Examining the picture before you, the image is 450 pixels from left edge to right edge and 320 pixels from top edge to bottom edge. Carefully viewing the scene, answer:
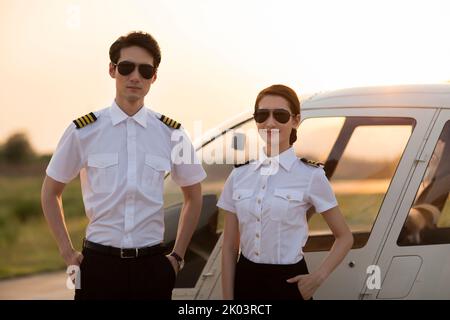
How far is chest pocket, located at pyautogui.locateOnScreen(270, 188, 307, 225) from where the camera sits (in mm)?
4012

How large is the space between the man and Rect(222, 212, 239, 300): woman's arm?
0.27 meters

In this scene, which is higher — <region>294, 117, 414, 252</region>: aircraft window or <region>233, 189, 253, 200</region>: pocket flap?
<region>233, 189, 253, 200</region>: pocket flap

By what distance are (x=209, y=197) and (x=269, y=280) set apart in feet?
5.34

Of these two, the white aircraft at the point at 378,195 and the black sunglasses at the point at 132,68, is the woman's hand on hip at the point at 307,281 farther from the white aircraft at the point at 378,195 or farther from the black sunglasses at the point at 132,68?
the black sunglasses at the point at 132,68

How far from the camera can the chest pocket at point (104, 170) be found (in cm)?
407

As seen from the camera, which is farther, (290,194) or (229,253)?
(229,253)

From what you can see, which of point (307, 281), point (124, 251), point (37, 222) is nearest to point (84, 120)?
point (124, 251)

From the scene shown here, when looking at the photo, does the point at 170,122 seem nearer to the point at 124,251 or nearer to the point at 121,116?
the point at 121,116

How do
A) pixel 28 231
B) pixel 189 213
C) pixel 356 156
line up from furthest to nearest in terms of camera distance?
pixel 28 231 < pixel 356 156 < pixel 189 213

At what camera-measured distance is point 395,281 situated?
481 centimetres

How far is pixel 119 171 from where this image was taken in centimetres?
407

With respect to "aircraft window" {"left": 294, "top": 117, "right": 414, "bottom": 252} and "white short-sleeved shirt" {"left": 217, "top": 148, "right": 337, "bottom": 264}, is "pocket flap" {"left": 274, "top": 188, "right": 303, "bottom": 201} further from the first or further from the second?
"aircraft window" {"left": 294, "top": 117, "right": 414, "bottom": 252}

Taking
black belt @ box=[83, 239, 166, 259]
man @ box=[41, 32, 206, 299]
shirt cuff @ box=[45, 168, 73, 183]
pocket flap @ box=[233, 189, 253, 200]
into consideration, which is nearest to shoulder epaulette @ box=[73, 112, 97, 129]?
man @ box=[41, 32, 206, 299]
